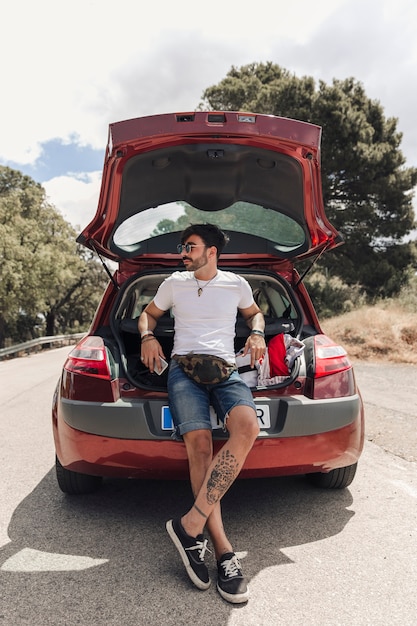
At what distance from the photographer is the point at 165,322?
3977 millimetres

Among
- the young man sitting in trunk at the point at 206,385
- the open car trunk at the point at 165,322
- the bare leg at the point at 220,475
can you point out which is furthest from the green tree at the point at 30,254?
the bare leg at the point at 220,475

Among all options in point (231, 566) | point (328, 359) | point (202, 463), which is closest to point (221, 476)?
point (202, 463)

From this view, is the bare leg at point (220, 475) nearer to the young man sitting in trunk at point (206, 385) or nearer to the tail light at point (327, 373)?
the young man sitting in trunk at point (206, 385)

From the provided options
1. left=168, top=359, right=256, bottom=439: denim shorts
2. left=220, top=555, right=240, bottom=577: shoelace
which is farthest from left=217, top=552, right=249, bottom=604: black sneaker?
left=168, top=359, right=256, bottom=439: denim shorts

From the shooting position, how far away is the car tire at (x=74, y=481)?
10.9 feet

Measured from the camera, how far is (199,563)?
239 cm

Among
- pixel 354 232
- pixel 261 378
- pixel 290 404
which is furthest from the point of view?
pixel 354 232

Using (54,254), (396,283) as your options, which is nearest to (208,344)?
(396,283)

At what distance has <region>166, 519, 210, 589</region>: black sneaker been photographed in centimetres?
234

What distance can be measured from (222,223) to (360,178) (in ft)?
62.3

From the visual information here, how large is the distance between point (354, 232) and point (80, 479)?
65.7 feet

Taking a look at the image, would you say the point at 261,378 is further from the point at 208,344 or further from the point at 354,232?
the point at 354,232

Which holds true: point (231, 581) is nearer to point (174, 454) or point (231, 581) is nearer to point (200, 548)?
point (200, 548)

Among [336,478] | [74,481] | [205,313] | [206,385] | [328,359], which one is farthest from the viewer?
[336,478]
